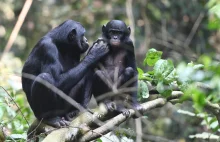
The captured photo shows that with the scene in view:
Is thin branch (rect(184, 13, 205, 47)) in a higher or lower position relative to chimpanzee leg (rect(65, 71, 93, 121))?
lower

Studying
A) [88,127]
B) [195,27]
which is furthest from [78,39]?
[195,27]

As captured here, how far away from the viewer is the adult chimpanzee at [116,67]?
5.61m

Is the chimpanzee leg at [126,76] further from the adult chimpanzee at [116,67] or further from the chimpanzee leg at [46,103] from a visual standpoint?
the chimpanzee leg at [46,103]

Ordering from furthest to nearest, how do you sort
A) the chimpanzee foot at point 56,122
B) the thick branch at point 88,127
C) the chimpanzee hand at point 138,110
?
1. the chimpanzee foot at point 56,122
2. the chimpanzee hand at point 138,110
3. the thick branch at point 88,127

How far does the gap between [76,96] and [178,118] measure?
5687mm

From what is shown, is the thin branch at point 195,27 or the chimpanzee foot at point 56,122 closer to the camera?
the chimpanzee foot at point 56,122

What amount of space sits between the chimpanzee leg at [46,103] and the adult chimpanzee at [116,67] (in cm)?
50

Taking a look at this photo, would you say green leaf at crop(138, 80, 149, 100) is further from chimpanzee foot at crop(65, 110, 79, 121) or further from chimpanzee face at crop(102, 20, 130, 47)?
chimpanzee foot at crop(65, 110, 79, 121)

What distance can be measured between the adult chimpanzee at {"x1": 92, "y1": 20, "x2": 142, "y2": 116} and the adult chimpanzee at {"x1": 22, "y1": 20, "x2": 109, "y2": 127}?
167 mm

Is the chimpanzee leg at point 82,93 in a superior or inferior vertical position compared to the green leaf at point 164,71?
inferior

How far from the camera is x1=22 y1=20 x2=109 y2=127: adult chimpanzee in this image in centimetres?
566

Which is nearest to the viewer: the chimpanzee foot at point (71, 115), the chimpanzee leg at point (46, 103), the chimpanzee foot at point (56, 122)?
the chimpanzee foot at point (56, 122)

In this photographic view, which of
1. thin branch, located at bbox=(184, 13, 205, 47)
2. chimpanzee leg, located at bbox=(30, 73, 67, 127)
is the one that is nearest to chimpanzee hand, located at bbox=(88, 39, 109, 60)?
chimpanzee leg, located at bbox=(30, 73, 67, 127)

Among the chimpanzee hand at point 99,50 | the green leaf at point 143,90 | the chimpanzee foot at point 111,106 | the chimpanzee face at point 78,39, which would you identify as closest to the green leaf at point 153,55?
the green leaf at point 143,90
